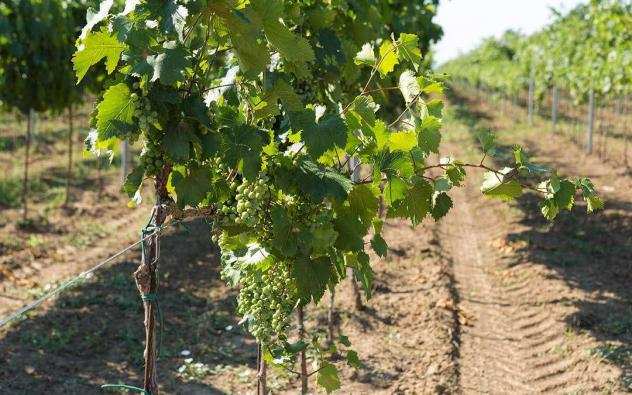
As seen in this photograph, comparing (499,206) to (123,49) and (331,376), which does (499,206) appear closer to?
(331,376)

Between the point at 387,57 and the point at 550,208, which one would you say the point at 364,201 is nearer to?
the point at 387,57

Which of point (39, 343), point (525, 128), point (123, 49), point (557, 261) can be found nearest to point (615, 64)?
point (557, 261)

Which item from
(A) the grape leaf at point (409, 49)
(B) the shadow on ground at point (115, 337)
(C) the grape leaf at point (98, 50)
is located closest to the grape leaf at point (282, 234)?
(C) the grape leaf at point (98, 50)

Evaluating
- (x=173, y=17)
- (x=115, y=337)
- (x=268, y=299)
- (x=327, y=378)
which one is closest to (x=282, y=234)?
(x=268, y=299)

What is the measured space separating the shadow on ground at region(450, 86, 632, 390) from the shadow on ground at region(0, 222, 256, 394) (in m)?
3.25

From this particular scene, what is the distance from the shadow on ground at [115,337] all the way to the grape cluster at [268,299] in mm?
2314

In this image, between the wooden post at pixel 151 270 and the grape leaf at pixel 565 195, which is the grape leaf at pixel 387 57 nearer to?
the grape leaf at pixel 565 195

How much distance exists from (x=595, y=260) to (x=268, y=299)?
267 inches

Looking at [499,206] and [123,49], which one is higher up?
[499,206]

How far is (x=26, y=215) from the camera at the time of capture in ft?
34.5

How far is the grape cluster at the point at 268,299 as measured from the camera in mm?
2877

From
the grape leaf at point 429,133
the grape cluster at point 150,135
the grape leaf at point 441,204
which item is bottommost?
the grape leaf at point 441,204

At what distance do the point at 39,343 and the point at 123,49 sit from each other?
4.64 metres

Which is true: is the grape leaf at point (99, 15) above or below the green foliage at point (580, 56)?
below
